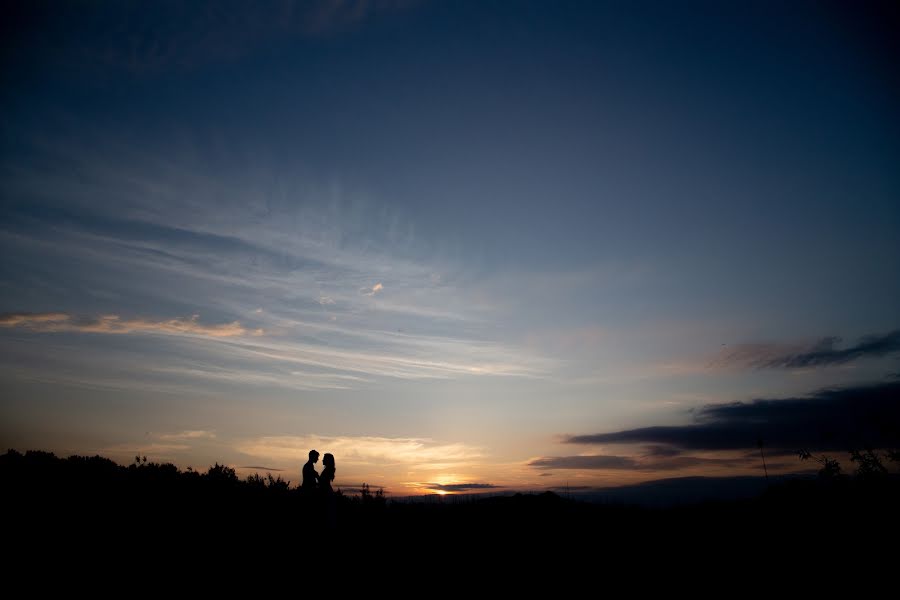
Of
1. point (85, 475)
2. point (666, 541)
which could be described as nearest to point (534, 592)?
point (666, 541)

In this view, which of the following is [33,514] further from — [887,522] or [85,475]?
[887,522]

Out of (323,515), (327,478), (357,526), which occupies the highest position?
(327,478)

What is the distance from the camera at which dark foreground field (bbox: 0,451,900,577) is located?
1331 cm

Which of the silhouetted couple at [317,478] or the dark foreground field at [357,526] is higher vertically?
the silhouetted couple at [317,478]

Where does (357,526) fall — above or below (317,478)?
below

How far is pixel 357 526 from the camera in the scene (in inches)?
746

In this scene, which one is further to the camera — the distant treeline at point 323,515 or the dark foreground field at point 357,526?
the distant treeline at point 323,515

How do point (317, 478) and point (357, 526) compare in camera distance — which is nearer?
point (317, 478)

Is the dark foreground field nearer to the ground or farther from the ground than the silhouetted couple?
nearer to the ground

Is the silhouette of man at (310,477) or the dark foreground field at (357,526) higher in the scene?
the silhouette of man at (310,477)

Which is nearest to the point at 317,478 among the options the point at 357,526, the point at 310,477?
the point at 310,477

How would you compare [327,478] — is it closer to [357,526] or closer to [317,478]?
[317,478]

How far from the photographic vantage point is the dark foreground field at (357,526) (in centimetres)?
1331

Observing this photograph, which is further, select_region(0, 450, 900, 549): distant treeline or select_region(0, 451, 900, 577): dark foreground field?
select_region(0, 450, 900, 549): distant treeline
